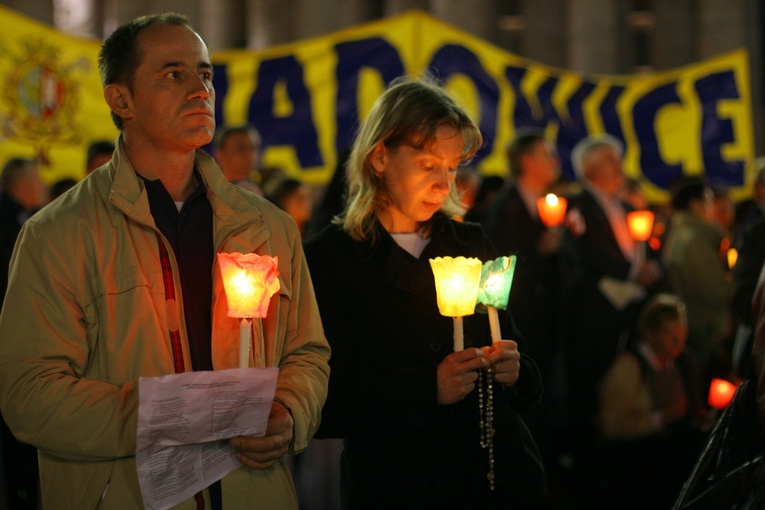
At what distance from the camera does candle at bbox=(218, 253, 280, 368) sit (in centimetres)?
280

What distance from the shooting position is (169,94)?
3.11m

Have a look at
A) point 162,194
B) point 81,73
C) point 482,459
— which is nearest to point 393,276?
point 482,459

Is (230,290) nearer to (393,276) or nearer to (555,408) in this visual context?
(393,276)

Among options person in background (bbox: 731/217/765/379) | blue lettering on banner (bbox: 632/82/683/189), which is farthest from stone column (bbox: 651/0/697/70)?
person in background (bbox: 731/217/765/379)

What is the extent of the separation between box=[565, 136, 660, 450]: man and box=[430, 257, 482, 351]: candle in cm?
497

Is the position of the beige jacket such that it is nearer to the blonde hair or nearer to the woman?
the woman

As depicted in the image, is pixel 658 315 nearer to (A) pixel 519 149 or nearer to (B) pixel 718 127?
(A) pixel 519 149

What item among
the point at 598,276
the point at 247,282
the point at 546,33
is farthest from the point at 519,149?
the point at 546,33

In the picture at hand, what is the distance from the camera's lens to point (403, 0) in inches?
1451

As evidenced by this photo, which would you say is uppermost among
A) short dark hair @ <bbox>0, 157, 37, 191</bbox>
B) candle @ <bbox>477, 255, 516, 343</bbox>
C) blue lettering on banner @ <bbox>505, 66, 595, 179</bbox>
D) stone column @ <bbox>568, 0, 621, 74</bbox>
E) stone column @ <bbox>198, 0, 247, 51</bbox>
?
stone column @ <bbox>198, 0, 247, 51</bbox>

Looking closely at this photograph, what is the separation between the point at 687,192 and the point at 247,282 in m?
7.76

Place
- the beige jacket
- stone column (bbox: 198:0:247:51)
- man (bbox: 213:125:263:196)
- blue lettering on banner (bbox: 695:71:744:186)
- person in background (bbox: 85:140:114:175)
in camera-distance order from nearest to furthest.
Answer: the beige jacket < man (bbox: 213:125:263:196) < person in background (bbox: 85:140:114:175) < blue lettering on banner (bbox: 695:71:744:186) < stone column (bbox: 198:0:247:51)

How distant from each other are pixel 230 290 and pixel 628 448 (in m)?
5.58

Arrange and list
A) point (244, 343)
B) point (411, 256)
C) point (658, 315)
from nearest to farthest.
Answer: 1. point (244, 343)
2. point (411, 256)
3. point (658, 315)
